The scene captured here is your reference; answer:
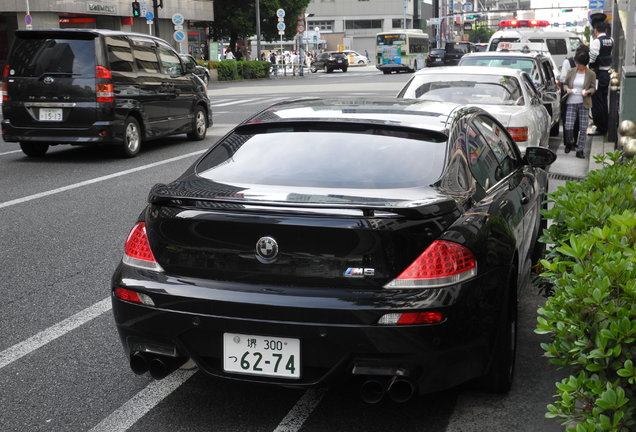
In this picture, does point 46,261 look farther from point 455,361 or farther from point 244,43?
point 244,43

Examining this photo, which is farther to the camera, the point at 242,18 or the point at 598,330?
the point at 242,18

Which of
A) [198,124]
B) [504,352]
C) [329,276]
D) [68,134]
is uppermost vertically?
[329,276]

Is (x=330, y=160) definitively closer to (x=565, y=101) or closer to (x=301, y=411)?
(x=301, y=411)

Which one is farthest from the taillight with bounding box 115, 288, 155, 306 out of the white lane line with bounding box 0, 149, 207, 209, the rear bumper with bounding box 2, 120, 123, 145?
the rear bumper with bounding box 2, 120, 123, 145

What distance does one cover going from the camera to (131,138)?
13.7 meters

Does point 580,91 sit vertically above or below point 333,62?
above

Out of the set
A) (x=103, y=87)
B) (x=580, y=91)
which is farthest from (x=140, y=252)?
(x=580, y=91)

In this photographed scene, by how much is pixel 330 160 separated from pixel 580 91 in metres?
9.96

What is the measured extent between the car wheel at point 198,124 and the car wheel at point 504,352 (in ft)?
40.2

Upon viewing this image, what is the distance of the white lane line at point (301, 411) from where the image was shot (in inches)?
157

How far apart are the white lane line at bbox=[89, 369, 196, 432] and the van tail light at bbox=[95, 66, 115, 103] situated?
882cm

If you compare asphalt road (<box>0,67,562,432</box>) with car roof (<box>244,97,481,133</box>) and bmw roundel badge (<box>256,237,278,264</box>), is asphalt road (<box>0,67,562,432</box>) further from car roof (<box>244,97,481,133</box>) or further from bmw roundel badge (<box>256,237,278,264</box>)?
car roof (<box>244,97,481,133</box>)

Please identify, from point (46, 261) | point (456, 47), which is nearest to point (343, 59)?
point (456, 47)

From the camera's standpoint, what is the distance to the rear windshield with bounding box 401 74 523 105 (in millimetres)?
10805
